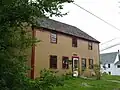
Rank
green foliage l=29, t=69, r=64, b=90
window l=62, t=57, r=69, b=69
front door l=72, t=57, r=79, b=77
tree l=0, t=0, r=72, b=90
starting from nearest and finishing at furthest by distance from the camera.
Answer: tree l=0, t=0, r=72, b=90 < green foliage l=29, t=69, r=64, b=90 < window l=62, t=57, r=69, b=69 < front door l=72, t=57, r=79, b=77

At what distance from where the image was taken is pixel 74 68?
3431cm

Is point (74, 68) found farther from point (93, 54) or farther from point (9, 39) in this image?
point (9, 39)

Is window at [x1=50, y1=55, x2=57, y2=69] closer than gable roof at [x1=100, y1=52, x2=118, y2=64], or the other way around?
window at [x1=50, y1=55, x2=57, y2=69]

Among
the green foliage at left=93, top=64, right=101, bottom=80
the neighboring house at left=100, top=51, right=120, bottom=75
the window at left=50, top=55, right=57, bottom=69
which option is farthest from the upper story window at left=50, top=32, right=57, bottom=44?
Result: the neighboring house at left=100, top=51, right=120, bottom=75

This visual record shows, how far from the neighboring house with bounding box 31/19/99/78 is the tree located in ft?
47.2

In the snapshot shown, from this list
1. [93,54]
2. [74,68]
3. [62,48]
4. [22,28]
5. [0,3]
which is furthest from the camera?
[93,54]

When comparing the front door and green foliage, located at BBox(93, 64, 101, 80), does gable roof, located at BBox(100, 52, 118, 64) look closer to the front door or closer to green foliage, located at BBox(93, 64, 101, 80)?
green foliage, located at BBox(93, 64, 101, 80)

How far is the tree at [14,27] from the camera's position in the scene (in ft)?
31.6

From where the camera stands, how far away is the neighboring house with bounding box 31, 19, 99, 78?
28.0 meters

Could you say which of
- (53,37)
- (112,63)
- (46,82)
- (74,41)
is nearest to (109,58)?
(112,63)

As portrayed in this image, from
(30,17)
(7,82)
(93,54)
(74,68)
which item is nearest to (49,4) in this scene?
(30,17)

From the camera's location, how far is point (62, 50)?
105 ft

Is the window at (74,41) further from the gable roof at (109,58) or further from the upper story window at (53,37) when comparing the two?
the gable roof at (109,58)

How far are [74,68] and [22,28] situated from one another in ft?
77.6
